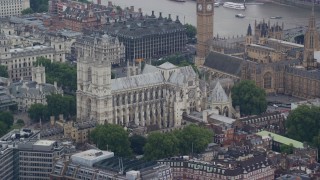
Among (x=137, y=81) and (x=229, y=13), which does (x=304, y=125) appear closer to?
(x=137, y=81)

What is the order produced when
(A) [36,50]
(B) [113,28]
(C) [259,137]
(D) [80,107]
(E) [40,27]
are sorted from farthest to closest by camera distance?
(E) [40,27] → (B) [113,28] → (A) [36,50] → (D) [80,107] → (C) [259,137]

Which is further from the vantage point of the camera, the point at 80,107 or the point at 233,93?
the point at 233,93

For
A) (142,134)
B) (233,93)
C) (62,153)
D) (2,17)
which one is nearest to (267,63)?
(233,93)

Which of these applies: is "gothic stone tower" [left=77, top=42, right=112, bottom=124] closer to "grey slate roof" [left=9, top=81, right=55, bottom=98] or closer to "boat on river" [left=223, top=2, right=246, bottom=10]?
"grey slate roof" [left=9, top=81, right=55, bottom=98]

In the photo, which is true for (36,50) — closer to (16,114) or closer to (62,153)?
(16,114)

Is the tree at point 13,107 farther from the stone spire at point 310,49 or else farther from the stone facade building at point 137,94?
the stone spire at point 310,49

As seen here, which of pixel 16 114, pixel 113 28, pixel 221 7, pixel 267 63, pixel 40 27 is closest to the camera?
pixel 16 114

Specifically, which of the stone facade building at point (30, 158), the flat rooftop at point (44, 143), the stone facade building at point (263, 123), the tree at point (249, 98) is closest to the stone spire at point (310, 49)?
the tree at point (249, 98)

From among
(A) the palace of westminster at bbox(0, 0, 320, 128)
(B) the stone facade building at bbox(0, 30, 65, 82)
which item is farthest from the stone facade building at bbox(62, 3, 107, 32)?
(B) the stone facade building at bbox(0, 30, 65, 82)
